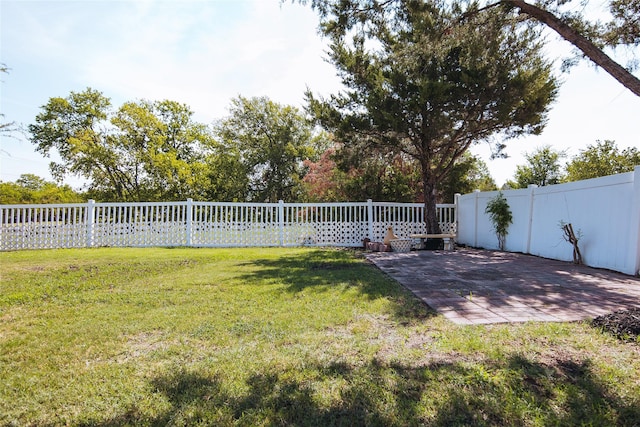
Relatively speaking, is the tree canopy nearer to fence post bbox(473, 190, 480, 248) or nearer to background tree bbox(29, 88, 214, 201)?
fence post bbox(473, 190, 480, 248)

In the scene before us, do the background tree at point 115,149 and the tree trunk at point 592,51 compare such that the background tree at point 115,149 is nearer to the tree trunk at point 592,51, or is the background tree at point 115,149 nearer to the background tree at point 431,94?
the background tree at point 431,94

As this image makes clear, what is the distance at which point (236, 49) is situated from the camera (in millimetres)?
7535

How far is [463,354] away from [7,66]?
9624 mm

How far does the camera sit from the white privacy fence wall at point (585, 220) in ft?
17.8

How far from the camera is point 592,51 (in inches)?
141

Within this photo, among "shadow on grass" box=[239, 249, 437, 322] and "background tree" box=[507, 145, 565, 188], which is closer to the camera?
"shadow on grass" box=[239, 249, 437, 322]

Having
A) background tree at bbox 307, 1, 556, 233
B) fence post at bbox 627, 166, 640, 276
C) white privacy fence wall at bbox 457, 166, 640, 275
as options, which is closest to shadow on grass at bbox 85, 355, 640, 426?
fence post at bbox 627, 166, 640, 276

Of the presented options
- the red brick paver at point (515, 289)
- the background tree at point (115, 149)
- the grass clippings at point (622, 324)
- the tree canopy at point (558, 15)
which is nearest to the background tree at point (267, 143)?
the background tree at point (115, 149)

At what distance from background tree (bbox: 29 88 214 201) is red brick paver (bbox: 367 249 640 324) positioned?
1725cm

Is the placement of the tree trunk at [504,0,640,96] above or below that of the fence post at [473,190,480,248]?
above

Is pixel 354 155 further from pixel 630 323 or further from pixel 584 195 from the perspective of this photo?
pixel 630 323

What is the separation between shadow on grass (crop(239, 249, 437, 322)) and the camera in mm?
3613

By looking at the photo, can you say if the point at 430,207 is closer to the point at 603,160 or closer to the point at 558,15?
the point at 558,15

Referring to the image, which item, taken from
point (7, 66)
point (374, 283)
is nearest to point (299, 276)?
point (374, 283)
